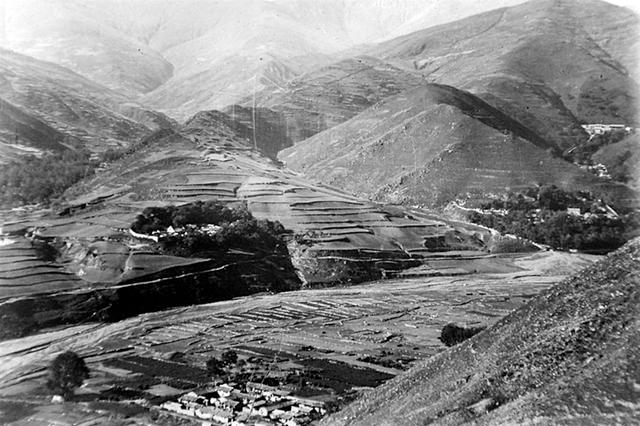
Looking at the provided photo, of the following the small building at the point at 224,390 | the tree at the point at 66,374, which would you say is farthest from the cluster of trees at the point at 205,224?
the small building at the point at 224,390

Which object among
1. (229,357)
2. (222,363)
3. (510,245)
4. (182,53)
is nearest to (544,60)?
(510,245)

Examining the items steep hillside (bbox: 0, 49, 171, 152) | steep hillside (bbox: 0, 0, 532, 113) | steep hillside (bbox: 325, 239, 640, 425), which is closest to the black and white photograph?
steep hillside (bbox: 325, 239, 640, 425)

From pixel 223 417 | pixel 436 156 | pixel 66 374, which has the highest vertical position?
pixel 436 156

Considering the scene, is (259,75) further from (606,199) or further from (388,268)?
(388,268)

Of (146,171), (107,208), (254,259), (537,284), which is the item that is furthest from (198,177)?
(537,284)

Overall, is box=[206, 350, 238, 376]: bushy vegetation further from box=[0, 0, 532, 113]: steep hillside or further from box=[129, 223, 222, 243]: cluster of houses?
box=[0, 0, 532, 113]: steep hillside

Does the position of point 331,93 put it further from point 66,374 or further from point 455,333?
point 66,374

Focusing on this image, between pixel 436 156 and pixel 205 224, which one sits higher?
pixel 436 156
